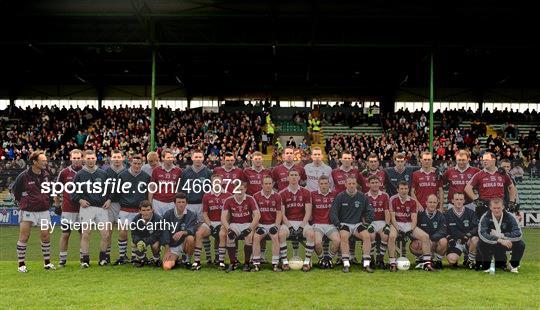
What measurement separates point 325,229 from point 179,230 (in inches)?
110

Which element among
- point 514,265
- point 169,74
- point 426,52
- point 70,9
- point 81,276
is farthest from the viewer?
point 169,74

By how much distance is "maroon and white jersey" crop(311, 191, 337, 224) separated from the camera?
11.4 meters

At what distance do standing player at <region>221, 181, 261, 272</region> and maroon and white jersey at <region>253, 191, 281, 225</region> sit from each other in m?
0.17

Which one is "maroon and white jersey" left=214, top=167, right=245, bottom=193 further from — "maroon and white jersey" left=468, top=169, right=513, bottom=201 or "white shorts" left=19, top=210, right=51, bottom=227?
"maroon and white jersey" left=468, top=169, right=513, bottom=201

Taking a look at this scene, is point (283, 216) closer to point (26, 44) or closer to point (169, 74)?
point (26, 44)

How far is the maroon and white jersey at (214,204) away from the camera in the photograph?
38.0 ft

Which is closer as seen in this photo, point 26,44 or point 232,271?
point 232,271

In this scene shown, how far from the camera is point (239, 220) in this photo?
444 inches

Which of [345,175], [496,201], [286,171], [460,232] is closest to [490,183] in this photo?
[496,201]

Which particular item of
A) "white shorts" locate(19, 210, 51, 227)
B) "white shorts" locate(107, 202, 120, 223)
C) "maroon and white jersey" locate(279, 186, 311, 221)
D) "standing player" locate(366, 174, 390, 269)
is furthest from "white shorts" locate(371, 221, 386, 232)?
"white shorts" locate(19, 210, 51, 227)

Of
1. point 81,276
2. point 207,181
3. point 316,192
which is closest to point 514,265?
point 316,192

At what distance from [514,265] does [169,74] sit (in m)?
33.3

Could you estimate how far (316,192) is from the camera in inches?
456

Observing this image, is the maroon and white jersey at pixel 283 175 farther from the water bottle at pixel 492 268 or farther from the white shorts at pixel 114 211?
the water bottle at pixel 492 268
